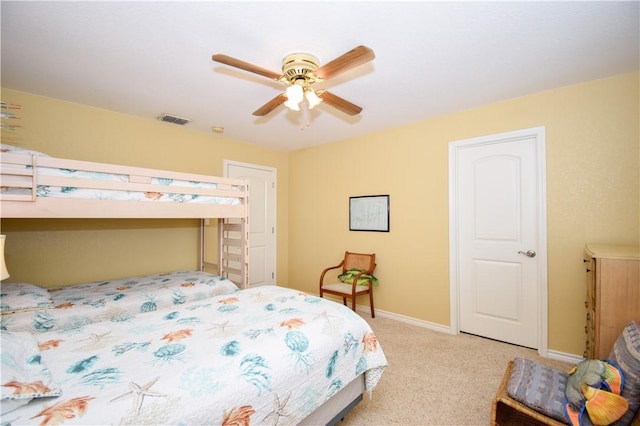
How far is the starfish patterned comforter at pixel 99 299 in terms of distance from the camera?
1862mm

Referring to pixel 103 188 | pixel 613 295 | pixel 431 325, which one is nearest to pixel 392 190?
pixel 431 325

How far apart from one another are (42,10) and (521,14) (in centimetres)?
265

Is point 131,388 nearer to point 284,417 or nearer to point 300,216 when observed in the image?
point 284,417

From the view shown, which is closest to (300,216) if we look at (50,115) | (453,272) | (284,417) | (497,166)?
(453,272)

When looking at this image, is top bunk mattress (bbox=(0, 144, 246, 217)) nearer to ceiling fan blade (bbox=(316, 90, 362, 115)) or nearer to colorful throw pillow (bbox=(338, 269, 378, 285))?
ceiling fan blade (bbox=(316, 90, 362, 115))

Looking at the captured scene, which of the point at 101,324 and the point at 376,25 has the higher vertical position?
the point at 376,25

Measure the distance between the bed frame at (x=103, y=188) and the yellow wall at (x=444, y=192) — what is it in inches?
66.3

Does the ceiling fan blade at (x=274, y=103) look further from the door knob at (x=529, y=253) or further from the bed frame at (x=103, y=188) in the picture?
the door knob at (x=529, y=253)

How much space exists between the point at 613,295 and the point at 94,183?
349 cm

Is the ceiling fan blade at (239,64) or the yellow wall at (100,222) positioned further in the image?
the yellow wall at (100,222)

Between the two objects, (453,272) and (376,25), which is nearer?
(376,25)

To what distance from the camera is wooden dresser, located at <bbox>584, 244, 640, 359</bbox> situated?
1.72 meters

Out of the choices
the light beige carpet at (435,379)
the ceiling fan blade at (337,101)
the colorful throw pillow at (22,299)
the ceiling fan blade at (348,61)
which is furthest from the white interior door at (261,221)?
the ceiling fan blade at (348,61)

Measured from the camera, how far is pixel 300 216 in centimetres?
466
